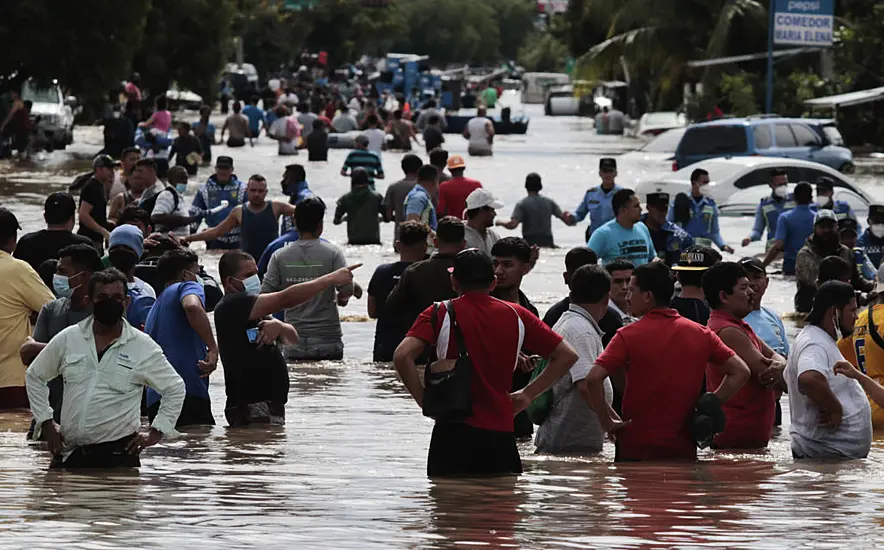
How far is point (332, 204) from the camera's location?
31.9m

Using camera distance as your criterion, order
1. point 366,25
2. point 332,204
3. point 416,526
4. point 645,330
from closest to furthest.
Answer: point 416,526 < point 645,330 < point 332,204 < point 366,25

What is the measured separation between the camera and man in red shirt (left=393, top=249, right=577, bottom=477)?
310 inches

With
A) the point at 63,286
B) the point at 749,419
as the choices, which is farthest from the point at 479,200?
the point at 63,286

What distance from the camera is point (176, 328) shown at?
32.4 ft

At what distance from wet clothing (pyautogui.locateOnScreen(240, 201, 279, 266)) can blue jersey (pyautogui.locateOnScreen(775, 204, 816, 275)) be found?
17.3 ft

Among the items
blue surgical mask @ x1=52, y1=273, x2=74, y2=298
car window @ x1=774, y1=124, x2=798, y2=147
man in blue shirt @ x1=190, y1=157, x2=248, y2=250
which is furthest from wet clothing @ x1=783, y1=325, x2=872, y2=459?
car window @ x1=774, y1=124, x2=798, y2=147

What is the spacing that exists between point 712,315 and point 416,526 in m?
2.45

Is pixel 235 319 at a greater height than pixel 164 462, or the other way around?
pixel 235 319

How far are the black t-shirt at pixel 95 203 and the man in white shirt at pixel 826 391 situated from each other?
329 inches

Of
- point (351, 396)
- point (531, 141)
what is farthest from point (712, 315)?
point (531, 141)

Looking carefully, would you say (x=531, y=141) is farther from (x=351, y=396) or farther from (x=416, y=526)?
(x=416, y=526)

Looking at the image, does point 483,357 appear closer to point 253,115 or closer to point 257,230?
point 257,230

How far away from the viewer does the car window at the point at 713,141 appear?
34.2m

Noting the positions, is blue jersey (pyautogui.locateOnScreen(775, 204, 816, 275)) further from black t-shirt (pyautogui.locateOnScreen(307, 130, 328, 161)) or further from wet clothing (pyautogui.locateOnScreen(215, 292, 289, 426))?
black t-shirt (pyautogui.locateOnScreen(307, 130, 328, 161))
